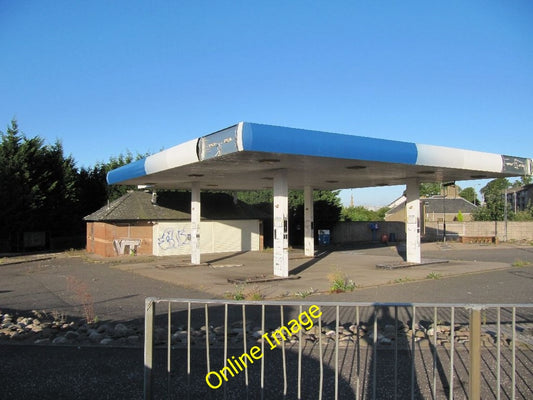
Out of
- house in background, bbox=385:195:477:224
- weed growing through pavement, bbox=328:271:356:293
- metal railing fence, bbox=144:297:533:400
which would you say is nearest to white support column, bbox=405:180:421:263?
weed growing through pavement, bbox=328:271:356:293

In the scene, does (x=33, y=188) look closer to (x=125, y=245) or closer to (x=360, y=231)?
(x=125, y=245)

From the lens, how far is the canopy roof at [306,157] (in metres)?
11.7

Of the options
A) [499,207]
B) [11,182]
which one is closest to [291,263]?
[11,182]

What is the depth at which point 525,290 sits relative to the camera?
12734 mm

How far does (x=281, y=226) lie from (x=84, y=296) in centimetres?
639

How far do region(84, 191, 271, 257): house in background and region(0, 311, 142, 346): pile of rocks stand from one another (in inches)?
669

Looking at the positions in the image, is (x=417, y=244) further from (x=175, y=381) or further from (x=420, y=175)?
(x=175, y=381)

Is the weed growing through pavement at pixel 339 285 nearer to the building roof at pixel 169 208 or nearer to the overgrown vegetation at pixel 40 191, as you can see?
the building roof at pixel 169 208

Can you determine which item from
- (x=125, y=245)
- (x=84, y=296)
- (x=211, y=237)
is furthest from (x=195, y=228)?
(x=84, y=296)

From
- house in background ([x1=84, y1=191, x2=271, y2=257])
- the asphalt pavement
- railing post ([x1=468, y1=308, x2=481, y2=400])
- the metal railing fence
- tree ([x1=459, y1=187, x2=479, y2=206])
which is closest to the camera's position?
railing post ([x1=468, y1=308, x2=481, y2=400])

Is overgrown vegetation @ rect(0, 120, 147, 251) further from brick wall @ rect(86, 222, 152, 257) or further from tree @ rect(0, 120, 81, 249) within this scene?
brick wall @ rect(86, 222, 152, 257)

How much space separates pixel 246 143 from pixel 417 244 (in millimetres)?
11756

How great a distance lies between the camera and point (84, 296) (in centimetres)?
1223

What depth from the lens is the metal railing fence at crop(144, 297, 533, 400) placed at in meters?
4.42
